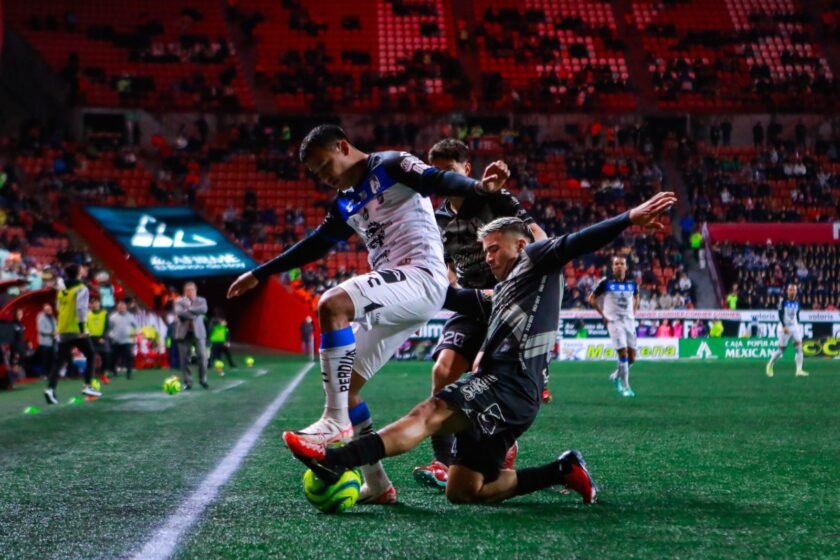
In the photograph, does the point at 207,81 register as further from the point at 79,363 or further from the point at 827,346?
the point at 827,346

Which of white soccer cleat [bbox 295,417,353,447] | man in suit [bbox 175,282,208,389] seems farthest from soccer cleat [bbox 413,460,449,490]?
man in suit [bbox 175,282,208,389]

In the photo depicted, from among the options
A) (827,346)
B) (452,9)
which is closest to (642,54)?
(452,9)

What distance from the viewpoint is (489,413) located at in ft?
16.5

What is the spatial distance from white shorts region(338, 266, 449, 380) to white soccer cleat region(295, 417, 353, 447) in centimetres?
45

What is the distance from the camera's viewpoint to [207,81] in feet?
130

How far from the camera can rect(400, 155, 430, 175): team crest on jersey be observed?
5109 mm

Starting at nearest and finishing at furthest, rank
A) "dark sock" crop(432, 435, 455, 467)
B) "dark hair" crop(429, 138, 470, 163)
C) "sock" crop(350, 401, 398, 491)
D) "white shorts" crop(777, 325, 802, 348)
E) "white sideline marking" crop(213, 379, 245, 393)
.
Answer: "sock" crop(350, 401, 398, 491), "dark sock" crop(432, 435, 455, 467), "dark hair" crop(429, 138, 470, 163), "white sideline marking" crop(213, 379, 245, 393), "white shorts" crop(777, 325, 802, 348)

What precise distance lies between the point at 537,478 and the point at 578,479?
0.21 m

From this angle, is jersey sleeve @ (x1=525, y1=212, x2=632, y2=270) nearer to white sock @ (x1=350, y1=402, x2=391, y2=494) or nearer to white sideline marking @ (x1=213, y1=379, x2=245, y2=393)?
white sock @ (x1=350, y1=402, x2=391, y2=494)

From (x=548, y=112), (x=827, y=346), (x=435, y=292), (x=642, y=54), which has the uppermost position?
(x=642, y=54)

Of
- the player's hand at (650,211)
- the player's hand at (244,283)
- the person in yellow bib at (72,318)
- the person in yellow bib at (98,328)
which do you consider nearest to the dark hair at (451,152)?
the player's hand at (244,283)

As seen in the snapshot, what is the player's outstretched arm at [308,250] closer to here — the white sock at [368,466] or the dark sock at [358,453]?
the white sock at [368,466]

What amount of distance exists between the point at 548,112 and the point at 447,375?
35.1 metres

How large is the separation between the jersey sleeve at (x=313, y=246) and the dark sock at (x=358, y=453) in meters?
1.39
